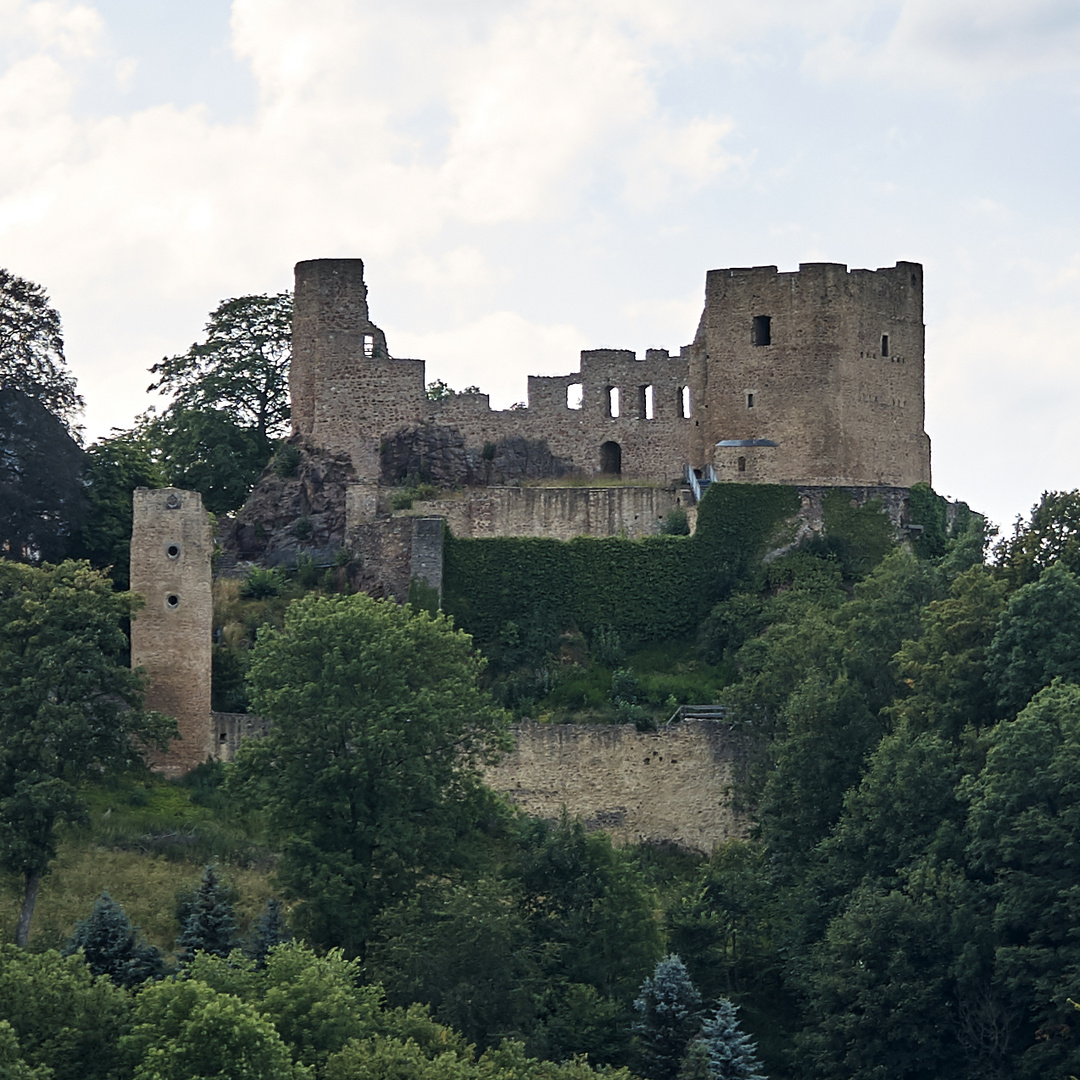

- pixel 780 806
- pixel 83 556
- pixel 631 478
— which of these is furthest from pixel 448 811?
pixel 631 478

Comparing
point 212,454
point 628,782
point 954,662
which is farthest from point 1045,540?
point 212,454

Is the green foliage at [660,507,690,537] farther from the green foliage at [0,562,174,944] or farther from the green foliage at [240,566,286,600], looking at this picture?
the green foliage at [0,562,174,944]

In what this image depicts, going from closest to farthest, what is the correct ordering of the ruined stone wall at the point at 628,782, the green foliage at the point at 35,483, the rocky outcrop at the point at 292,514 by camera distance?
1. the ruined stone wall at the point at 628,782
2. the green foliage at the point at 35,483
3. the rocky outcrop at the point at 292,514

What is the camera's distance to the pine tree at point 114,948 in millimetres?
44500

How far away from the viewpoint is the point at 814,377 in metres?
62.0

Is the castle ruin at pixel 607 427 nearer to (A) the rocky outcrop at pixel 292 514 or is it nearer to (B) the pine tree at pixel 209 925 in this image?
(A) the rocky outcrop at pixel 292 514

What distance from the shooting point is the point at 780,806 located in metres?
50.2

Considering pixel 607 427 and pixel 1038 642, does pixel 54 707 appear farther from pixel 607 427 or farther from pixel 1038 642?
pixel 607 427

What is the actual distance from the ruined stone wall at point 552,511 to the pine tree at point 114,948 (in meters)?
16.9

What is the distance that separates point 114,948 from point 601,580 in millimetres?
17234

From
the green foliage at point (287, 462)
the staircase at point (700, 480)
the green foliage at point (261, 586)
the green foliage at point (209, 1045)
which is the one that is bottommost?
the green foliage at point (209, 1045)

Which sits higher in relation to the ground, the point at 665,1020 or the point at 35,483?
the point at 35,483

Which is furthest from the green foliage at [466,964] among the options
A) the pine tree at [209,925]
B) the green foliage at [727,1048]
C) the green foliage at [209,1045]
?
the green foliage at [209,1045]

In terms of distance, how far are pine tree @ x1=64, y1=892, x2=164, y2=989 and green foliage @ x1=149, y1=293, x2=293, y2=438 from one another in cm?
2398
